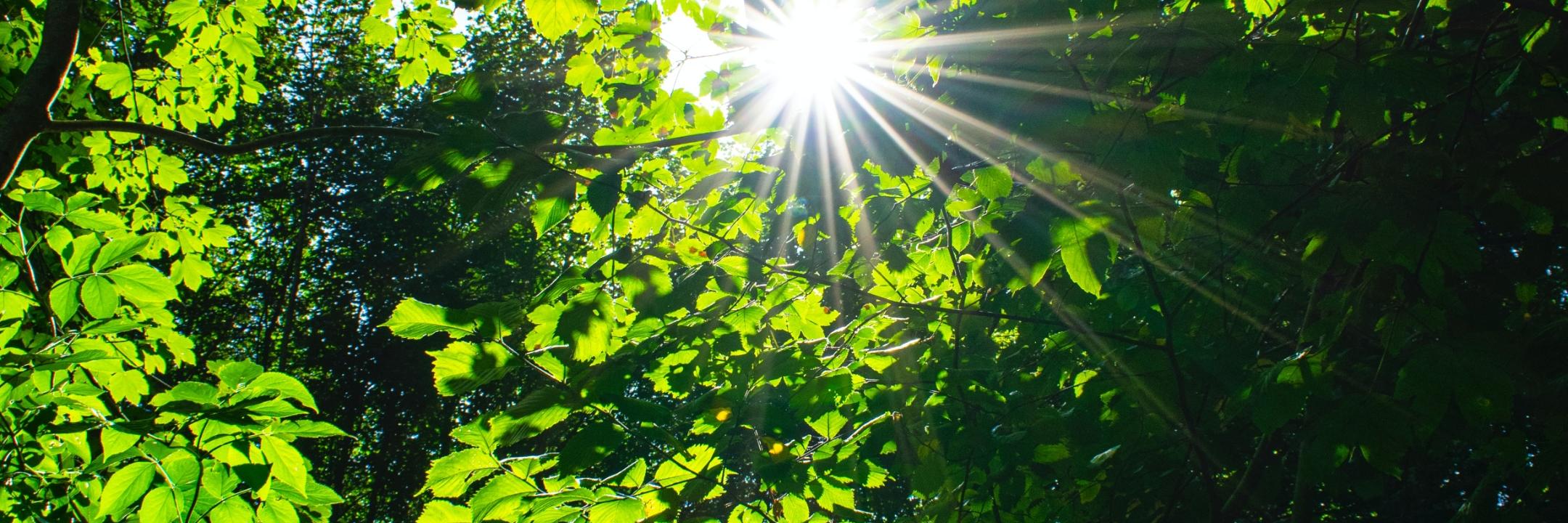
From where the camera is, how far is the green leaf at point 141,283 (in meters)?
1.68

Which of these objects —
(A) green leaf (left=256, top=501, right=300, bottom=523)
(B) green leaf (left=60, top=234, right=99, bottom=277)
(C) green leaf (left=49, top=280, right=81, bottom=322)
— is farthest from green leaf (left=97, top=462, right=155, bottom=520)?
(B) green leaf (left=60, top=234, right=99, bottom=277)

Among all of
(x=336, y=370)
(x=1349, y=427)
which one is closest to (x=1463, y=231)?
(x=1349, y=427)

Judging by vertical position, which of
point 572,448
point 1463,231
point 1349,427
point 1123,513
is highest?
point 1463,231

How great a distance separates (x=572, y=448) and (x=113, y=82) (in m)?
3.14

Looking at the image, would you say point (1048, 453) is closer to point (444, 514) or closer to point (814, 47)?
point (814, 47)

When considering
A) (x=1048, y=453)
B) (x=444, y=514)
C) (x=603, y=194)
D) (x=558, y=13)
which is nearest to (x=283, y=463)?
(x=444, y=514)

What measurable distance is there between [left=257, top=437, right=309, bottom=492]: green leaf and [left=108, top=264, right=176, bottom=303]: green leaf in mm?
441

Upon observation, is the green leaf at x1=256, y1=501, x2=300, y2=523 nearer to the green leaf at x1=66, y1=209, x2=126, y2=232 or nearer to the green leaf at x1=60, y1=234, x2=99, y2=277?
the green leaf at x1=60, y1=234, x2=99, y2=277

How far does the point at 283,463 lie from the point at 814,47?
163cm

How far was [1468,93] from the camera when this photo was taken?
1.72 m

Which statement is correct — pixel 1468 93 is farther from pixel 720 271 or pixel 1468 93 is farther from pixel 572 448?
pixel 572 448

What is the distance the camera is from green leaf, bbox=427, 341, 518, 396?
1.25 m

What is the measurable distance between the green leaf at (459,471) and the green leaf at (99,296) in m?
0.88

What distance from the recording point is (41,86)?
1.78 meters
